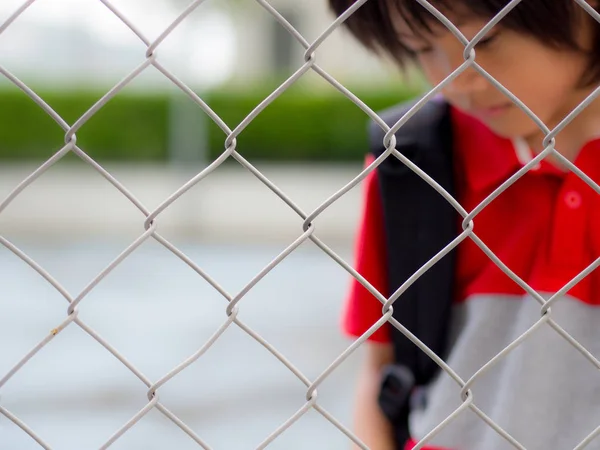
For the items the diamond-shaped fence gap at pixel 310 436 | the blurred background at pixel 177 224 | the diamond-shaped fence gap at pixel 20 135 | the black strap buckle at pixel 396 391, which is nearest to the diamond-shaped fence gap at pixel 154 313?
the blurred background at pixel 177 224

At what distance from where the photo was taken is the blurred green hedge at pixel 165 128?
847 cm

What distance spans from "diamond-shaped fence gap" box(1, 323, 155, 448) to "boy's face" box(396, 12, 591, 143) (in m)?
1.85

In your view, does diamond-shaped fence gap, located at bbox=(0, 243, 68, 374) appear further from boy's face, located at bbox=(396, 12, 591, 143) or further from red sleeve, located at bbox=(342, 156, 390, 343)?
boy's face, located at bbox=(396, 12, 591, 143)

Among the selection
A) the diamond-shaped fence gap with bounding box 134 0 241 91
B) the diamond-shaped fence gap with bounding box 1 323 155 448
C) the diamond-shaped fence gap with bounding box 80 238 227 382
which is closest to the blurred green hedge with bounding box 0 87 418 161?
the diamond-shaped fence gap with bounding box 134 0 241 91

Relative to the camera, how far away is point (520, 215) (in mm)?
1022

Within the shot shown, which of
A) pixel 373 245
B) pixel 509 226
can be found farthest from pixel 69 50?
pixel 509 226

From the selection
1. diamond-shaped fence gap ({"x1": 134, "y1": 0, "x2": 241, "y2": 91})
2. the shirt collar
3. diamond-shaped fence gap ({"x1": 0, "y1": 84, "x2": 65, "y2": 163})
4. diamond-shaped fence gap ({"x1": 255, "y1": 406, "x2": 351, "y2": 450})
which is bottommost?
diamond-shaped fence gap ({"x1": 255, "y1": 406, "x2": 351, "y2": 450})

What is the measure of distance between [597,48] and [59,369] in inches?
104

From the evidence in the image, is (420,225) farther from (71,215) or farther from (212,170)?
(71,215)

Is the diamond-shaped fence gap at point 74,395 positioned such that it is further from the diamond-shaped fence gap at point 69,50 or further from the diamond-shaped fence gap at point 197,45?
the diamond-shaped fence gap at point 69,50

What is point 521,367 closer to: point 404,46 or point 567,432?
point 567,432

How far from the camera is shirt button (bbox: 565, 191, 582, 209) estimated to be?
37.6 inches

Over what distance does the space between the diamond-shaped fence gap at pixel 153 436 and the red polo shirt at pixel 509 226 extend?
135 centimetres

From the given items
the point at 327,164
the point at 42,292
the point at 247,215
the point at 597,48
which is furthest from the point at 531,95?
the point at 327,164
